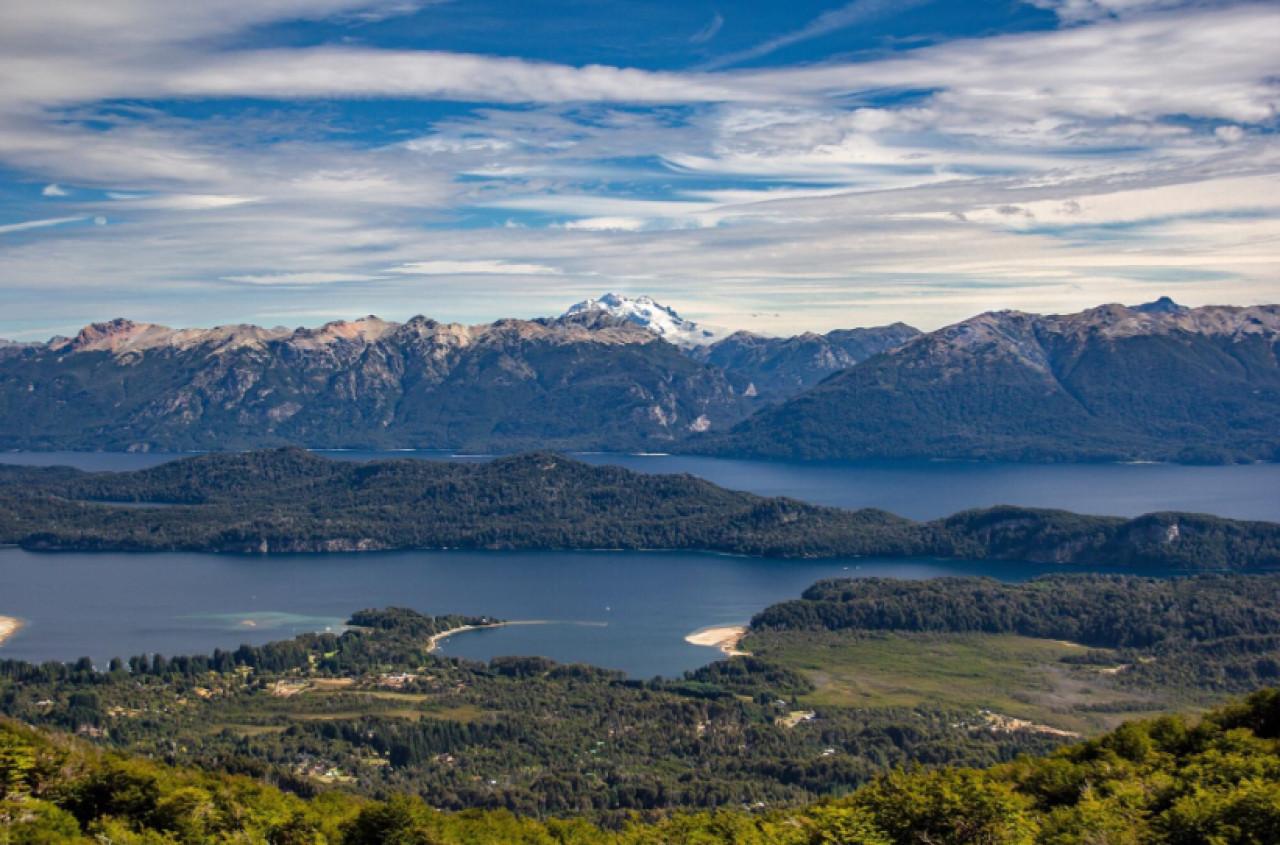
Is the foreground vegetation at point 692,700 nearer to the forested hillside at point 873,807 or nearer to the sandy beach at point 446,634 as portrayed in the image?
the sandy beach at point 446,634

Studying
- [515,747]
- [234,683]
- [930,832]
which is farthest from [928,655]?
[930,832]

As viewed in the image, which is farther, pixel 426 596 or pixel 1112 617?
pixel 426 596

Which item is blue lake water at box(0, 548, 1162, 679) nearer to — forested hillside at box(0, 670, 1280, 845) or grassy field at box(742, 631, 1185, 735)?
grassy field at box(742, 631, 1185, 735)

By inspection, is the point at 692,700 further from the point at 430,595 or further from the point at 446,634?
the point at 430,595

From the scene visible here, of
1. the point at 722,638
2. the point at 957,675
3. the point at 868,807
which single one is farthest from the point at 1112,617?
the point at 868,807

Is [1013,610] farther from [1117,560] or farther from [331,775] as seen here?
[331,775]
